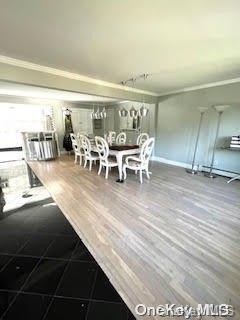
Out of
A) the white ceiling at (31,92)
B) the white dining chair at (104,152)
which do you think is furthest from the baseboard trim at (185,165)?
the white ceiling at (31,92)

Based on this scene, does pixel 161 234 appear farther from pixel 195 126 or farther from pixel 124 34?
pixel 195 126

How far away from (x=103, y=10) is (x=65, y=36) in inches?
30.2

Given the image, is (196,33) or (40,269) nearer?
(40,269)

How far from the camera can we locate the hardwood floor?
1.45 metres

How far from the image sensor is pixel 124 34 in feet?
7.14

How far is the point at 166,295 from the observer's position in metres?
1.38

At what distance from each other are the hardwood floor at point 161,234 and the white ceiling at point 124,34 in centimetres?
250

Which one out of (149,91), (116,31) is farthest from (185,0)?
(149,91)

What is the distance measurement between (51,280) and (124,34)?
9.80 ft

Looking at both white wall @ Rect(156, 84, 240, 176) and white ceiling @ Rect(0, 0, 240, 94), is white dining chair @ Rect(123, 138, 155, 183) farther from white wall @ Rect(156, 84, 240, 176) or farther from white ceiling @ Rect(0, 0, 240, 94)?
white wall @ Rect(156, 84, 240, 176)

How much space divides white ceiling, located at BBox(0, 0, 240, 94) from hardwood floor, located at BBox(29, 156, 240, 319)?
8.19 feet

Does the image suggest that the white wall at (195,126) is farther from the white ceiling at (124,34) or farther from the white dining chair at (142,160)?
the white dining chair at (142,160)

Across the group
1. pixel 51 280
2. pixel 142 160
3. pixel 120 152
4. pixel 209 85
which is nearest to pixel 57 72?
pixel 120 152

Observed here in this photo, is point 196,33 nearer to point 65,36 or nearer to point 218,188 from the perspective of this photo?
point 65,36
